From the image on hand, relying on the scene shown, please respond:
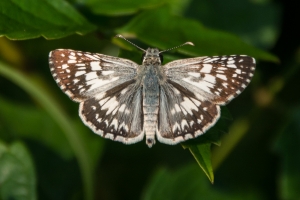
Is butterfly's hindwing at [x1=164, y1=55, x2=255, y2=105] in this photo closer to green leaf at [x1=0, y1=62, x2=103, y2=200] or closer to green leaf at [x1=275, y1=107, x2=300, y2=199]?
green leaf at [x1=0, y1=62, x2=103, y2=200]

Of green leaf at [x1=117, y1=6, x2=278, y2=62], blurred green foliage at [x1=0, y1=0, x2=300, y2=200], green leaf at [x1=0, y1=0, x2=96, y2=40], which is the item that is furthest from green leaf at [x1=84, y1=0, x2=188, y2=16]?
green leaf at [x1=0, y1=0, x2=96, y2=40]

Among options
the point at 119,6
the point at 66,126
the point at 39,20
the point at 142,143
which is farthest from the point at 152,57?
the point at 142,143

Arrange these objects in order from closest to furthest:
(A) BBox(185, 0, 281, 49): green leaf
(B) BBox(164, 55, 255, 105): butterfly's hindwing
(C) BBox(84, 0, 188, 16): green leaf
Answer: (B) BBox(164, 55, 255, 105): butterfly's hindwing
(C) BBox(84, 0, 188, 16): green leaf
(A) BBox(185, 0, 281, 49): green leaf

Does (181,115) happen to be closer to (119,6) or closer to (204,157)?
(204,157)

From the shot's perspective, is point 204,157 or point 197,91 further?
point 197,91

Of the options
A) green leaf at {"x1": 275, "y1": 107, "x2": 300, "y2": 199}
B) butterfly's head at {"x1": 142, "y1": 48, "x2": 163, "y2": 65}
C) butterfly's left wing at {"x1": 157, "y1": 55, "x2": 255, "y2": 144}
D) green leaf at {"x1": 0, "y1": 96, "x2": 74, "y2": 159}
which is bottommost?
green leaf at {"x1": 275, "y1": 107, "x2": 300, "y2": 199}

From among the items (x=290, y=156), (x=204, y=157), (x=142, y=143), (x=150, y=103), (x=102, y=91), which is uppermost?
(x=102, y=91)
